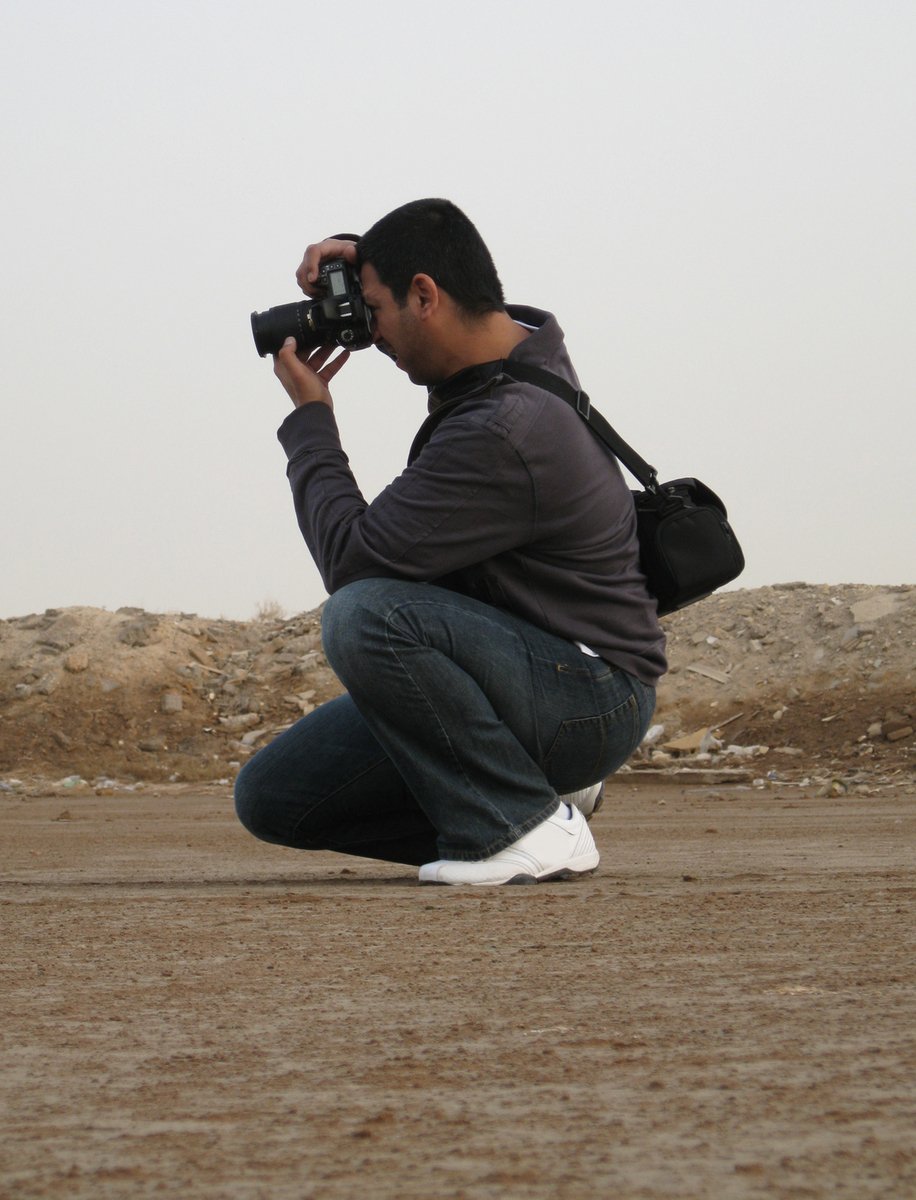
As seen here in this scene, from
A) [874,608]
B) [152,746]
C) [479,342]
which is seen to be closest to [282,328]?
[479,342]

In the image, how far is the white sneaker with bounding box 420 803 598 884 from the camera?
10.7 feet

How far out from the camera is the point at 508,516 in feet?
10.6

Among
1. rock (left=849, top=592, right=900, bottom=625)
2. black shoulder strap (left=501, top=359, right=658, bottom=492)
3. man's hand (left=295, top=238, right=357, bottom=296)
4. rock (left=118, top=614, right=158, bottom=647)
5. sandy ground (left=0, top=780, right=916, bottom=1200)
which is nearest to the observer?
sandy ground (left=0, top=780, right=916, bottom=1200)

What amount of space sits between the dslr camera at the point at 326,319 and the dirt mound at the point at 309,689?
8.51 m

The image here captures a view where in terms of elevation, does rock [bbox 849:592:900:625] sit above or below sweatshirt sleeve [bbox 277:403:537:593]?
below

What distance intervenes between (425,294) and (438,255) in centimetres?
10

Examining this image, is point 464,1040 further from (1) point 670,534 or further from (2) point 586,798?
(2) point 586,798

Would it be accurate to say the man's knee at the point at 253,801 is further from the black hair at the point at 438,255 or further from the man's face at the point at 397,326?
the black hair at the point at 438,255

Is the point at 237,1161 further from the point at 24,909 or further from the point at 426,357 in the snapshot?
the point at 426,357

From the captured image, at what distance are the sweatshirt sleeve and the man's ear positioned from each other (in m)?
0.35

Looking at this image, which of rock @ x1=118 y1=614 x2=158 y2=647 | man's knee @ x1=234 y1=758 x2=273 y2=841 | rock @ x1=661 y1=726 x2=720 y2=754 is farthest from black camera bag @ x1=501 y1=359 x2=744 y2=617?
rock @ x1=118 y1=614 x2=158 y2=647

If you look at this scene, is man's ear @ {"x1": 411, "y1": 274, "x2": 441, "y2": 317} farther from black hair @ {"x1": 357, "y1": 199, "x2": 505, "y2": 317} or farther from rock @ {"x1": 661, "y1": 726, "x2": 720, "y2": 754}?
rock @ {"x1": 661, "y1": 726, "x2": 720, "y2": 754}

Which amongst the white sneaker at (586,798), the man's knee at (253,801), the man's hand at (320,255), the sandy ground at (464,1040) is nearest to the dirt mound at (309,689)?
the white sneaker at (586,798)

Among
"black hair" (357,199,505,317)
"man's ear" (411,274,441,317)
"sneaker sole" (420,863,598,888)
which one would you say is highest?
"black hair" (357,199,505,317)
